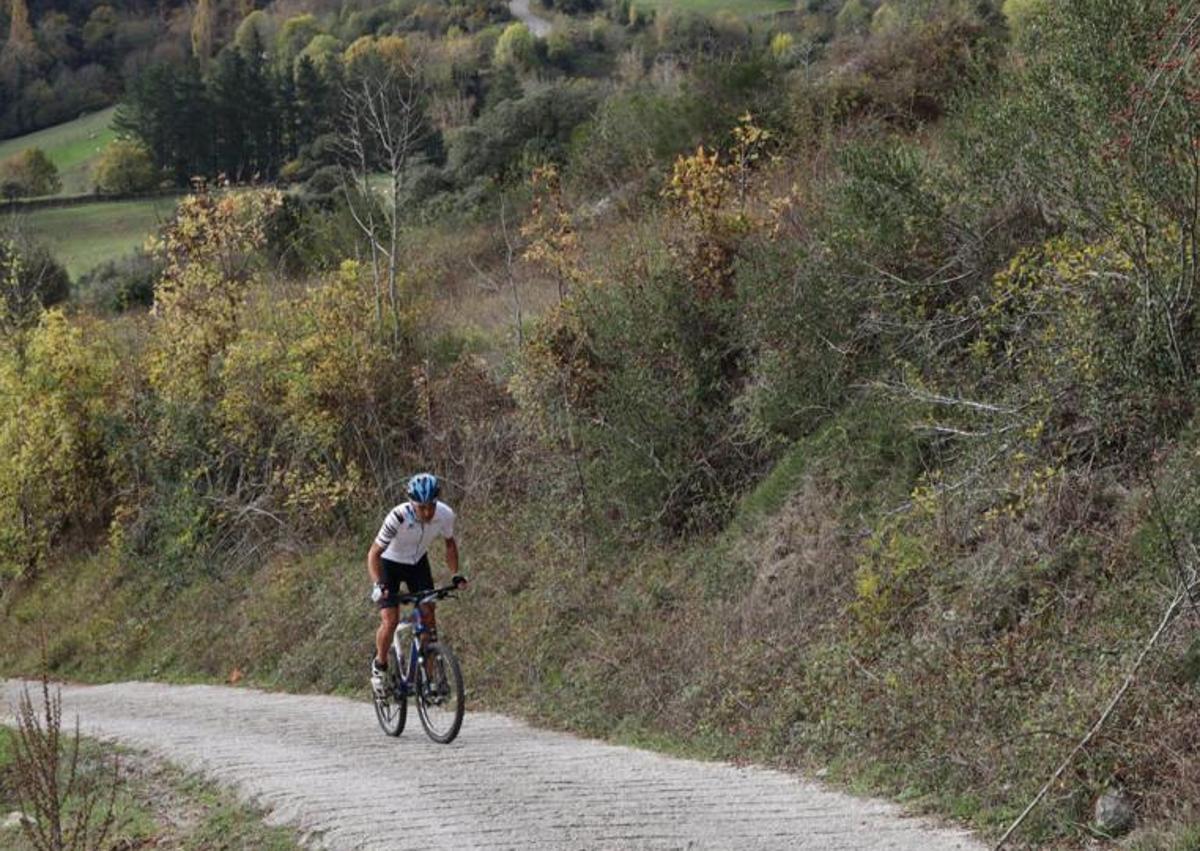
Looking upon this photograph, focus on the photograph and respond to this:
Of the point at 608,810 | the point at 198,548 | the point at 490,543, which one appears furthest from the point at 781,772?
the point at 198,548

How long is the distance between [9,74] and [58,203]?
4073 centimetres

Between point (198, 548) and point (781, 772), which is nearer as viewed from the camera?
point (781, 772)

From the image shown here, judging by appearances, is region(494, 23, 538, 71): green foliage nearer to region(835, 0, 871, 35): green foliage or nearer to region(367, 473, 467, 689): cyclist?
region(835, 0, 871, 35): green foliage

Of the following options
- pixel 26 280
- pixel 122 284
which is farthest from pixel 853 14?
pixel 26 280

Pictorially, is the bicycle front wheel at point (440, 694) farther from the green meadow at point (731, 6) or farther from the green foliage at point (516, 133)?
the green meadow at point (731, 6)

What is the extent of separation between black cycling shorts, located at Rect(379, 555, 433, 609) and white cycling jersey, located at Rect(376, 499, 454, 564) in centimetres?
8

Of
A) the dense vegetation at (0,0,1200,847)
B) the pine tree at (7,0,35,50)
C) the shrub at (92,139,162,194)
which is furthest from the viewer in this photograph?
the pine tree at (7,0,35,50)

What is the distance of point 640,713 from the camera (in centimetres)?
1356

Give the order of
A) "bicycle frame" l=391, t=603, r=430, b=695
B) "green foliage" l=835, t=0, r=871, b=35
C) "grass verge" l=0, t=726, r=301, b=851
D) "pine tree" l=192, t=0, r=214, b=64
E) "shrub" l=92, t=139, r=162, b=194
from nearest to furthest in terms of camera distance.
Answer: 1. "grass verge" l=0, t=726, r=301, b=851
2. "bicycle frame" l=391, t=603, r=430, b=695
3. "green foliage" l=835, t=0, r=871, b=35
4. "shrub" l=92, t=139, r=162, b=194
5. "pine tree" l=192, t=0, r=214, b=64

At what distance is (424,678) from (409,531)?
139cm

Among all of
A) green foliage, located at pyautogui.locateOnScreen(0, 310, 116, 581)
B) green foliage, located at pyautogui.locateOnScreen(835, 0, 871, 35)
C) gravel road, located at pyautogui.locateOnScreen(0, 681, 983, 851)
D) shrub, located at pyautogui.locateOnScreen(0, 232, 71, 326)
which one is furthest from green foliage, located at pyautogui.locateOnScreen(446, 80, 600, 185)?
gravel road, located at pyautogui.locateOnScreen(0, 681, 983, 851)

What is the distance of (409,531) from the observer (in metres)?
12.9

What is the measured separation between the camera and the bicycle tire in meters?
12.9

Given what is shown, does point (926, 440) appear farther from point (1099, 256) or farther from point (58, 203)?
point (58, 203)
